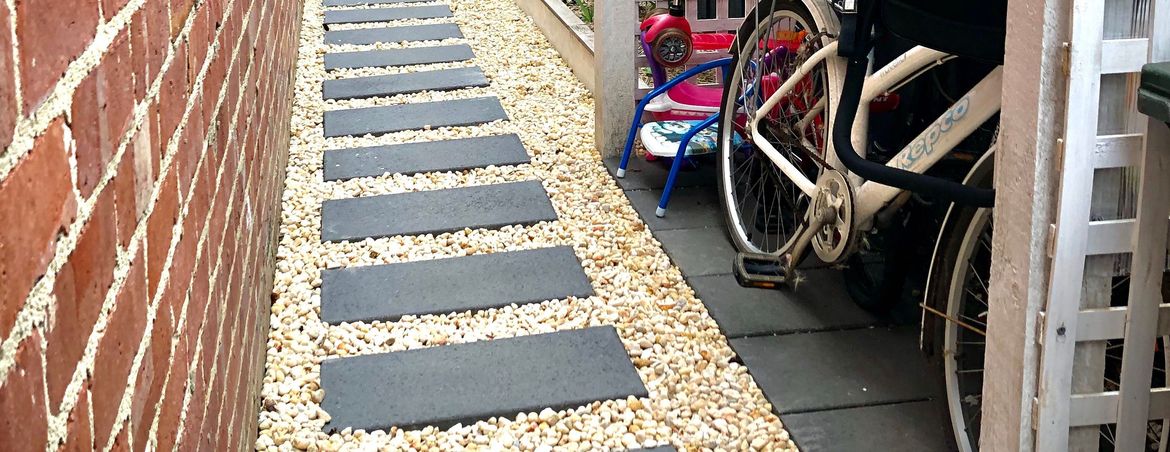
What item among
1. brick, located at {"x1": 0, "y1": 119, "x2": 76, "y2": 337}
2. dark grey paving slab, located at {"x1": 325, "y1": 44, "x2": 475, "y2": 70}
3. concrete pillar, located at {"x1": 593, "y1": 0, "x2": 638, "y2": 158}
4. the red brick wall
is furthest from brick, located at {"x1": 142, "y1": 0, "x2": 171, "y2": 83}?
dark grey paving slab, located at {"x1": 325, "y1": 44, "x2": 475, "y2": 70}

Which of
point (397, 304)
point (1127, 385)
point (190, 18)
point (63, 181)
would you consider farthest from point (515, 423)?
point (63, 181)

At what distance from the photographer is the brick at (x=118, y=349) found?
1147mm

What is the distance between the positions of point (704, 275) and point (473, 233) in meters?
0.91

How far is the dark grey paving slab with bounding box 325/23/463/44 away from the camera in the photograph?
769cm

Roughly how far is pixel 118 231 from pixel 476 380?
1.88m

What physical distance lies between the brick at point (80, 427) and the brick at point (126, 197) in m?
0.25

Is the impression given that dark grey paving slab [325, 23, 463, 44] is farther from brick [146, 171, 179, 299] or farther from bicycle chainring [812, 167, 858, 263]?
brick [146, 171, 179, 299]

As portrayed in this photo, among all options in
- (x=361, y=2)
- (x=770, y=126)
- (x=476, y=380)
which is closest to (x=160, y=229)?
(x=476, y=380)

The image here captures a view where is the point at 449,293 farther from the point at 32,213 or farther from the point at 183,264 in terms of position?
the point at 32,213

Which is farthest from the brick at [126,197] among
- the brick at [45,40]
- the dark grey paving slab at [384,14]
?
the dark grey paving slab at [384,14]

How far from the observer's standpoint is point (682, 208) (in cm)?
442

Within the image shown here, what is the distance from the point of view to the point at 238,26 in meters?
3.07

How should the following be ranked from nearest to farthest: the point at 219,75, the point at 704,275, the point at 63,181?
the point at 63,181
the point at 219,75
the point at 704,275

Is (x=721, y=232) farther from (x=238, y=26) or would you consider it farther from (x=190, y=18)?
(x=190, y=18)
